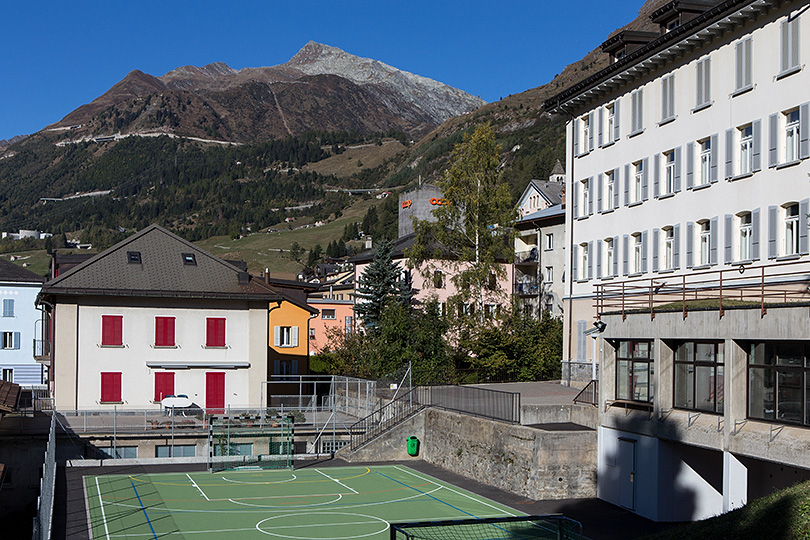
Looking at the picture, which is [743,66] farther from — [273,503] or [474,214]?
[474,214]

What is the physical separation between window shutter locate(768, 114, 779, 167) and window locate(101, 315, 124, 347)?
31443 millimetres

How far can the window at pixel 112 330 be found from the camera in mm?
44625

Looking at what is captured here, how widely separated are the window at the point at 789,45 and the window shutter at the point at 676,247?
787cm

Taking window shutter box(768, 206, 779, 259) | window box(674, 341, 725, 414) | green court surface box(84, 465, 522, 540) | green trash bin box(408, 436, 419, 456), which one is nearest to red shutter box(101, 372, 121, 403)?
green court surface box(84, 465, 522, 540)

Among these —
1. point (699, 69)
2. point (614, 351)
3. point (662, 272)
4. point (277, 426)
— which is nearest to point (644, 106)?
point (699, 69)

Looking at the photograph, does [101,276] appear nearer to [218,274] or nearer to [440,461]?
[218,274]

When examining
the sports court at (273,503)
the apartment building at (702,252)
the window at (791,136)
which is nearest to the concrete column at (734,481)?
the apartment building at (702,252)

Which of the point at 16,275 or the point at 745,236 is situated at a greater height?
the point at 745,236

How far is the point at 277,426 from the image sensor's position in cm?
3966

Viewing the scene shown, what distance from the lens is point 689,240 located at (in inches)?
1351

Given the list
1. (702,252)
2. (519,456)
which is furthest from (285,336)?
(702,252)

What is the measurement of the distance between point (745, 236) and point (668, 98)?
7318 mm

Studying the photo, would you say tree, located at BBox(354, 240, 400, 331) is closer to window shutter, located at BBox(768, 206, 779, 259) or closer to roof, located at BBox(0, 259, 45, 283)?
roof, located at BBox(0, 259, 45, 283)

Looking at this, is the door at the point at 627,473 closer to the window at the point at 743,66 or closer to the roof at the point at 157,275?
the window at the point at 743,66
